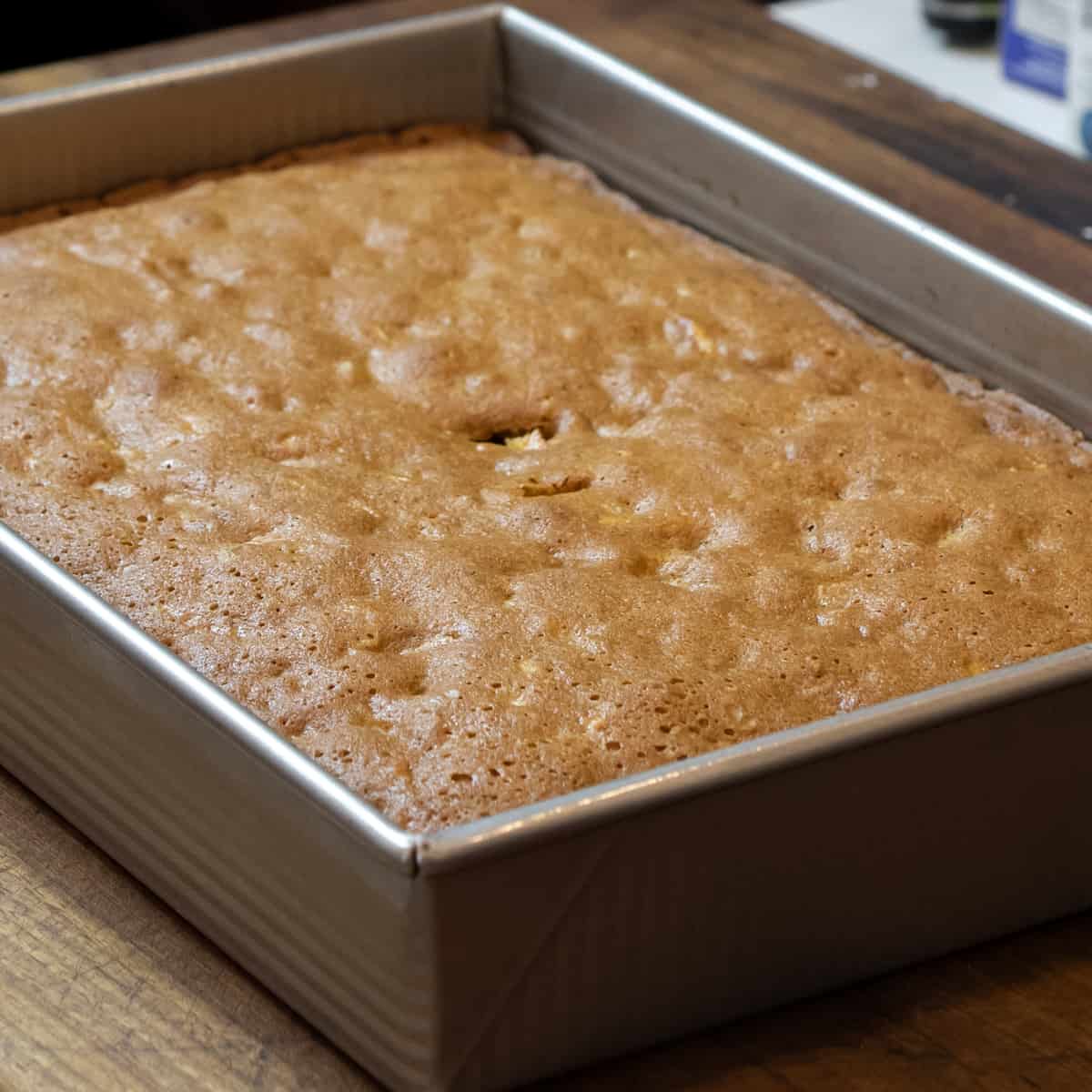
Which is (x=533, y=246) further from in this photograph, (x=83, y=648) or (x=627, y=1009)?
(x=627, y=1009)

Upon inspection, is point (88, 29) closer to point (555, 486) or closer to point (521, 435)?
point (521, 435)

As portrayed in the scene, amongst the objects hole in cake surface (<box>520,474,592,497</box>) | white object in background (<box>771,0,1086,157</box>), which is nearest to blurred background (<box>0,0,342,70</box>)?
white object in background (<box>771,0,1086,157</box>)

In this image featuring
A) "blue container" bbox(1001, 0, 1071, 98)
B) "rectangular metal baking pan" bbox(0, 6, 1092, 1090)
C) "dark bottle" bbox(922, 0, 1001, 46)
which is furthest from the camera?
"dark bottle" bbox(922, 0, 1001, 46)

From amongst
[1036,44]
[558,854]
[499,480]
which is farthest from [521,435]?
[1036,44]

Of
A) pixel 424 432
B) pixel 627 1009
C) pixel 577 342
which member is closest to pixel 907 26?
pixel 577 342

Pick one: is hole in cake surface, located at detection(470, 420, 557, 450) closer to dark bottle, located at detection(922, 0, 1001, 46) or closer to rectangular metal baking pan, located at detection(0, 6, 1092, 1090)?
rectangular metal baking pan, located at detection(0, 6, 1092, 1090)

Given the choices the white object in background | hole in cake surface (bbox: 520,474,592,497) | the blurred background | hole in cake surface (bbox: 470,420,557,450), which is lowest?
the blurred background
